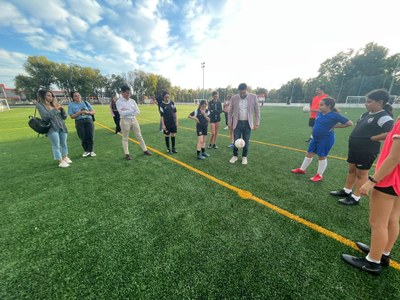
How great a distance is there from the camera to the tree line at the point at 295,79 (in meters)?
46.0

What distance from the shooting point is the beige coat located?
15.9 feet

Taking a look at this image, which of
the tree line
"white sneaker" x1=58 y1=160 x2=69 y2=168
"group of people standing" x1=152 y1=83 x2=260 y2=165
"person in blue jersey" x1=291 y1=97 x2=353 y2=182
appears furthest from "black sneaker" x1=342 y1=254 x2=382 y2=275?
the tree line

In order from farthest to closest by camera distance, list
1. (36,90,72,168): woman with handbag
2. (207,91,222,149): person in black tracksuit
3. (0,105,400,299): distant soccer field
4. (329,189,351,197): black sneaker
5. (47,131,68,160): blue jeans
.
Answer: (207,91,222,149): person in black tracksuit → (47,131,68,160): blue jeans → (36,90,72,168): woman with handbag → (329,189,351,197): black sneaker → (0,105,400,299): distant soccer field

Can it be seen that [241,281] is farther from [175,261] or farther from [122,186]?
[122,186]

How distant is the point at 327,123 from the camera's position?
12.6 feet

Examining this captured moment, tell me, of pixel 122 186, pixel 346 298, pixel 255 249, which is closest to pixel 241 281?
pixel 255 249

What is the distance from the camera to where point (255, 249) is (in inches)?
87.9

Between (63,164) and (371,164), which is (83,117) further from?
(371,164)

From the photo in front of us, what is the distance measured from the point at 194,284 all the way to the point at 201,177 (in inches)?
105

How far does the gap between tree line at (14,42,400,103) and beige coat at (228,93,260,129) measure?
37.2 metres

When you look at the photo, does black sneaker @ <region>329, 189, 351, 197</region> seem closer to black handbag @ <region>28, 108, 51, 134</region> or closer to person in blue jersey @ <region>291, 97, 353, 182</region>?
person in blue jersey @ <region>291, 97, 353, 182</region>

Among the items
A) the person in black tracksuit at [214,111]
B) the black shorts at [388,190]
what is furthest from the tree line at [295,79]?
the black shorts at [388,190]

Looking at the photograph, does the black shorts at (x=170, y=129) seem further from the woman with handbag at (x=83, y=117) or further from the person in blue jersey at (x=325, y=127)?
the person in blue jersey at (x=325, y=127)

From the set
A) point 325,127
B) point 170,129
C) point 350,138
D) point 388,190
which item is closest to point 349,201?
point 350,138
